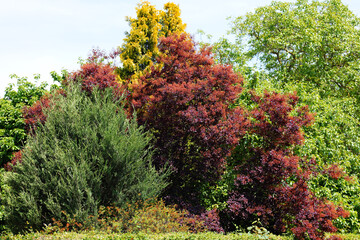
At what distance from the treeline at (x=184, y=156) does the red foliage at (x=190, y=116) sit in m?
0.04

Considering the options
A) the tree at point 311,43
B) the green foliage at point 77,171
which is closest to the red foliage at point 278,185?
the green foliage at point 77,171

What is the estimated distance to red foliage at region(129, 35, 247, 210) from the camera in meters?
11.4

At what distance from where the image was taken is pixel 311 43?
17641 mm

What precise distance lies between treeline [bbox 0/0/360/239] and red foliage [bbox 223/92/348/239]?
0.04m

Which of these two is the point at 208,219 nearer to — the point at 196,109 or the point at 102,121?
the point at 196,109

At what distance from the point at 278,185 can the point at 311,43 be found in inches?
368

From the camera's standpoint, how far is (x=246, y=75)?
52.5 ft

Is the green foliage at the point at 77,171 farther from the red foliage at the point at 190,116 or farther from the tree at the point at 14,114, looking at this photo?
the tree at the point at 14,114

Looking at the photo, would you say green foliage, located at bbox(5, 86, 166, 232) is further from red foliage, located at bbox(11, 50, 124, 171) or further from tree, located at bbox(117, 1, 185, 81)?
tree, located at bbox(117, 1, 185, 81)

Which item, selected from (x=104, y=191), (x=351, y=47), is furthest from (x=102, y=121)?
(x=351, y=47)

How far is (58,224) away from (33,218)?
104 cm

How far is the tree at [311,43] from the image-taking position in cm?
1820

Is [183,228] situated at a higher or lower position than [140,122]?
lower

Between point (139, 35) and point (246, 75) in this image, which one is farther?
point (139, 35)
